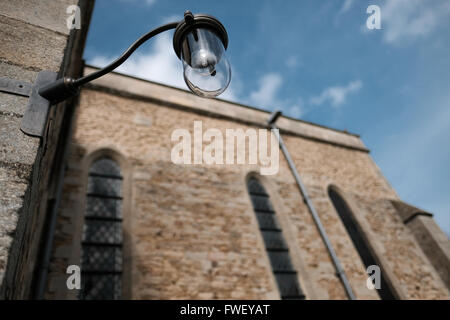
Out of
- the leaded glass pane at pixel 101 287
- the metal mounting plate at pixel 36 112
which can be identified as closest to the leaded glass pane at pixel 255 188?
the leaded glass pane at pixel 101 287

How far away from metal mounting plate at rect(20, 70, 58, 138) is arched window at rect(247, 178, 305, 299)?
16.3 ft

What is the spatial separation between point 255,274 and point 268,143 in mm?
4072

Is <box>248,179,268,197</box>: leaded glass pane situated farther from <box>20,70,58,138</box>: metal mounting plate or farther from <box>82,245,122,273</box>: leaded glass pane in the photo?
<box>20,70,58,138</box>: metal mounting plate

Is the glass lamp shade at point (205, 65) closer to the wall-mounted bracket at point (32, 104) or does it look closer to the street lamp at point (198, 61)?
the street lamp at point (198, 61)

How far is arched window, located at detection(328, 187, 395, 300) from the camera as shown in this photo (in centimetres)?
648

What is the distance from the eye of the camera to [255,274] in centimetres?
502

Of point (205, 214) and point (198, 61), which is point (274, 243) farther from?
point (198, 61)

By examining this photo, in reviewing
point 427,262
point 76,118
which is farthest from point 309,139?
point 76,118

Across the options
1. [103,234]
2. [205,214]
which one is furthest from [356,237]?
[103,234]

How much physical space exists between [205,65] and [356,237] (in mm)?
7143

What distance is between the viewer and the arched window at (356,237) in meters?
6.48

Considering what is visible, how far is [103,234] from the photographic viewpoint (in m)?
4.66

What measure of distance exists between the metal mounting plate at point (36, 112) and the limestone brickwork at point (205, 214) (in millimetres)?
3078
